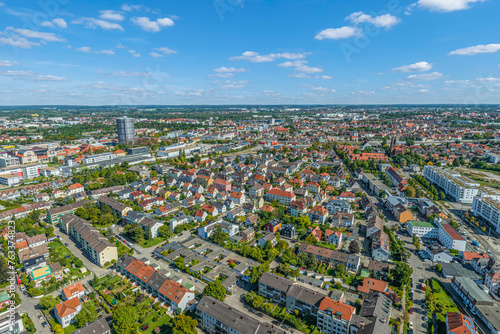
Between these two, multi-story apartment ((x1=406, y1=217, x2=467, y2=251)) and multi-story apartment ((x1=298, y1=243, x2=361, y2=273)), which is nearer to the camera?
multi-story apartment ((x1=298, y1=243, x2=361, y2=273))

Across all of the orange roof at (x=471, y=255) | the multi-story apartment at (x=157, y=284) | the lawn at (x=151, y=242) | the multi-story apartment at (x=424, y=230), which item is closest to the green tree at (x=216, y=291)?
the multi-story apartment at (x=157, y=284)

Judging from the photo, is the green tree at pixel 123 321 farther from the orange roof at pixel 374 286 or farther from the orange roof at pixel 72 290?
the orange roof at pixel 374 286

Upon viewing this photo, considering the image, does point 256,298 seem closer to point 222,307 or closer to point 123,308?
point 222,307

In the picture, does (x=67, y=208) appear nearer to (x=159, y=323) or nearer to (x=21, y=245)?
(x=21, y=245)

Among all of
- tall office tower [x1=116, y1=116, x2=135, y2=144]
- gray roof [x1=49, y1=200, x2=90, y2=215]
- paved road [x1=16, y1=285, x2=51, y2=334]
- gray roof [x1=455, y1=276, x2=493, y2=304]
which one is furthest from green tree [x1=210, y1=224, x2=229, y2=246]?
tall office tower [x1=116, y1=116, x2=135, y2=144]

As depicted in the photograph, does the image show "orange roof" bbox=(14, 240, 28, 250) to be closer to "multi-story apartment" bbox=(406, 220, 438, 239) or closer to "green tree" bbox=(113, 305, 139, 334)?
"green tree" bbox=(113, 305, 139, 334)

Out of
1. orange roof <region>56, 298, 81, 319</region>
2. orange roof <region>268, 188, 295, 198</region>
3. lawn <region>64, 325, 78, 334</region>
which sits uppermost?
orange roof <region>268, 188, 295, 198</region>

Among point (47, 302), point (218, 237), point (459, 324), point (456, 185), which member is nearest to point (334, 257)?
point (459, 324)
